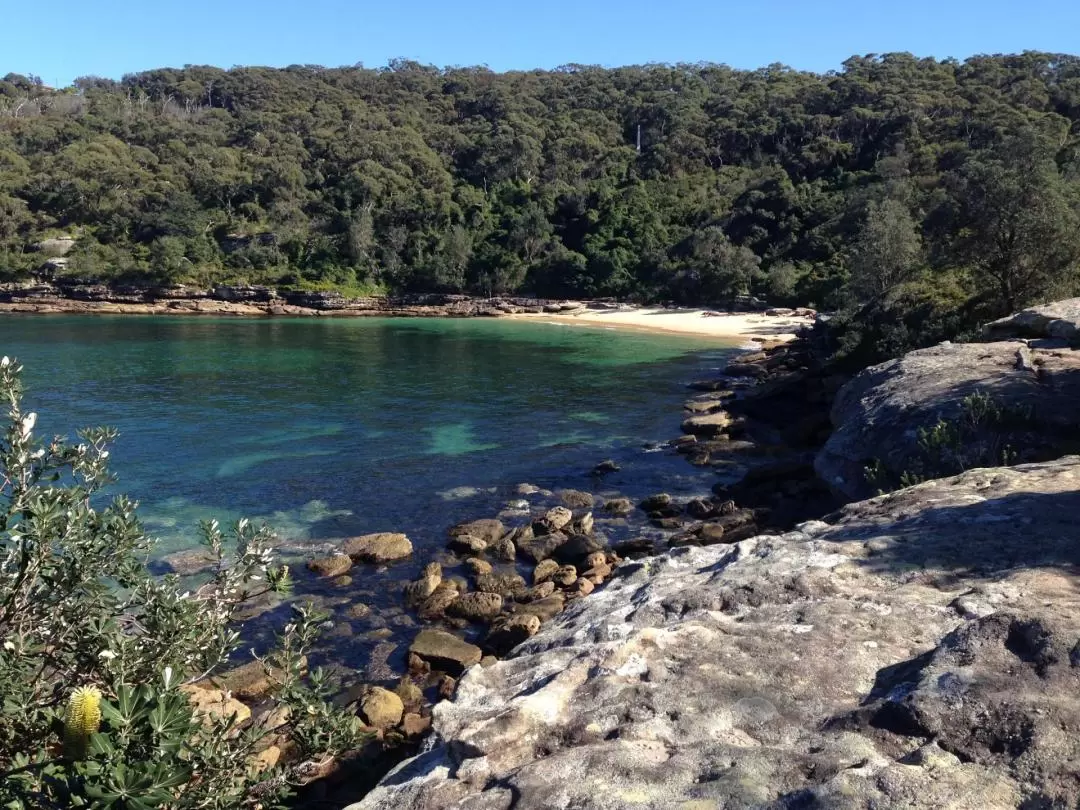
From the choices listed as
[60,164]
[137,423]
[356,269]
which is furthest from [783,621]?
[60,164]

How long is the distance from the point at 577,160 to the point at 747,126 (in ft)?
88.9

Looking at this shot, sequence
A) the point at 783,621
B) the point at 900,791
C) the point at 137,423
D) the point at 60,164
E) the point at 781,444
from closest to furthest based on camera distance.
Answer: the point at 900,791 → the point at 783,621 → the point at 781,444 → the point at 137,423 → the point at 60,164

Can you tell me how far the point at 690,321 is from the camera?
74625 mm

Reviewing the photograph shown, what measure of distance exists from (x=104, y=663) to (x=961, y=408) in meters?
16.4

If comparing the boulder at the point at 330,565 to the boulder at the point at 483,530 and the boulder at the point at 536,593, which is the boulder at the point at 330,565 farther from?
the boulder at the point at 536,593

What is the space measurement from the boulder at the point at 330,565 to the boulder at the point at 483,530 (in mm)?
2917

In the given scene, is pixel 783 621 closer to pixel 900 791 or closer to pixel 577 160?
pixel 900 791

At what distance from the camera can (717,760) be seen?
15.9ft

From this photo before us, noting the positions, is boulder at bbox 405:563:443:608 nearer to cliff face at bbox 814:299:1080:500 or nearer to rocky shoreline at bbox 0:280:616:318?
cliff face at bbox 814:299:1080:500

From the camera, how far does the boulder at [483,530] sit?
18.4m

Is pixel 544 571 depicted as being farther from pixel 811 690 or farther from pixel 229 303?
pixel 229 303

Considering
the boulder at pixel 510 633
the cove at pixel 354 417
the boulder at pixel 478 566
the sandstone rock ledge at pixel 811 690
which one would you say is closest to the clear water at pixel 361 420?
the cove at pixel 354 417

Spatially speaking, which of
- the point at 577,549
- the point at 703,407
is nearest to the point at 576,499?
the point at 577,549

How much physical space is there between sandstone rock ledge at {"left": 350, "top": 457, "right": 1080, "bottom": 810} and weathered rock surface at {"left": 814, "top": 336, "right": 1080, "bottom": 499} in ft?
21.3
